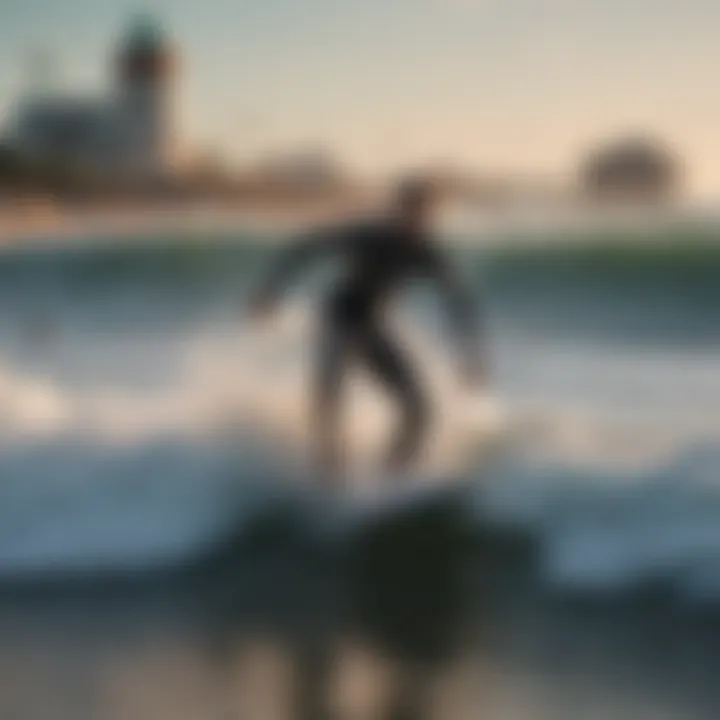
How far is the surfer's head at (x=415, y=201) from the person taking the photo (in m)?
1.51

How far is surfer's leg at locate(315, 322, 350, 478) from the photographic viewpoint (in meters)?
1.52

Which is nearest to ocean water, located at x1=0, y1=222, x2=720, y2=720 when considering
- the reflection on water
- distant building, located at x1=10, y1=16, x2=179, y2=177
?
the reflection on water

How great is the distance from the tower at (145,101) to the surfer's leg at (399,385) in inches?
13.4

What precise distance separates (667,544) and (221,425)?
0.55 metres

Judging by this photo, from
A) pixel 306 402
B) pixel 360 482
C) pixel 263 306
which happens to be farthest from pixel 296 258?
pixel 360 482

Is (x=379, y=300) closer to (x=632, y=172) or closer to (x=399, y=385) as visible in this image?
(x=399, y=385)

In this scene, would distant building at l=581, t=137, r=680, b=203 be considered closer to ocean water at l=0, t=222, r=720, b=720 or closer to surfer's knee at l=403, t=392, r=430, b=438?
ocean water at l=0, t=222, r=720, b=720

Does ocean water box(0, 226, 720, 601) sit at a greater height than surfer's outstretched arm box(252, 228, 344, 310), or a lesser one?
lesser

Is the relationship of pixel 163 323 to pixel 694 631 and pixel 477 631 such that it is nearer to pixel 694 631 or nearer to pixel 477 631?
pixel 477 631

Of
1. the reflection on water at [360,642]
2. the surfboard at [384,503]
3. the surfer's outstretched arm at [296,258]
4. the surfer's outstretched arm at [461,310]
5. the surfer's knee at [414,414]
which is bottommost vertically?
the reflection on water at [360,642]

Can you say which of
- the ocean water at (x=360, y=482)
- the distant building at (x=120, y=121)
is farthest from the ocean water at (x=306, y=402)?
the distant building at (x=120, y=121)

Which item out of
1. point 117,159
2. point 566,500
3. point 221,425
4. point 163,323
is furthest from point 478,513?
point 117,159

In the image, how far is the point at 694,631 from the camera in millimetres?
1507

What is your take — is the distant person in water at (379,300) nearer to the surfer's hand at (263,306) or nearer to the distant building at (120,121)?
the surfer's hand at (263,306)
